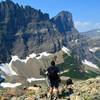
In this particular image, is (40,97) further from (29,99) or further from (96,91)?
(96,91)

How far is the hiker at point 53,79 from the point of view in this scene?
35.4m

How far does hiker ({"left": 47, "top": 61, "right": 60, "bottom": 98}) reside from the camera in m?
35.4

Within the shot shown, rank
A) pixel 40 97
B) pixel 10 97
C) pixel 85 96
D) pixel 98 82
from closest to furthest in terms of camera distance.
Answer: pixel 85 96 → pixel 40 97 → pixel 98 82 → pixel 10 97

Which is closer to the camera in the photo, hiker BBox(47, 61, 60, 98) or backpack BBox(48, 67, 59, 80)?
hiker BBox(47, 61, 60, 98)

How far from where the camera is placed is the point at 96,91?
36.7 m

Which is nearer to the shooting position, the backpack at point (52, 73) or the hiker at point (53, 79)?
the hiker at point (53, 79)

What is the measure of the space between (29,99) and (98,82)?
26.5 ft

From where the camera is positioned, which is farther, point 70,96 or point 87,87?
point 87,87

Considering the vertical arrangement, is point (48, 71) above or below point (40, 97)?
above

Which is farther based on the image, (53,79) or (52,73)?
(53,79)

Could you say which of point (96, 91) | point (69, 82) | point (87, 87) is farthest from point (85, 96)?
point (69, 82)

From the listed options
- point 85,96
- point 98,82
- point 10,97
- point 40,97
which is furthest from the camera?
point 10,97

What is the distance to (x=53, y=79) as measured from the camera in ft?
118

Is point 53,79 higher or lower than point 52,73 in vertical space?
lower
